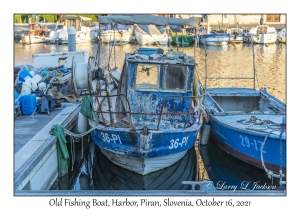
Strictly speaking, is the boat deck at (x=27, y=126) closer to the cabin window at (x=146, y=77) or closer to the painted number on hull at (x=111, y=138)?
the painted number on hull at (x=111, y=138)

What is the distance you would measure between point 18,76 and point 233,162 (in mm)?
8704

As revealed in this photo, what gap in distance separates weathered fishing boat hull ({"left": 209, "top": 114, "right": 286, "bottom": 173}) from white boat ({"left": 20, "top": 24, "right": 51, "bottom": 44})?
37.2 metres

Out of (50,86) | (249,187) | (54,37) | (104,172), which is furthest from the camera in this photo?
(54,37)

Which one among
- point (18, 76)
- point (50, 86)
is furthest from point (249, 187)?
point (18, 76)

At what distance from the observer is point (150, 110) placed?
11.0m

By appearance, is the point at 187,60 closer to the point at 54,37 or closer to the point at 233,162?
the point at 233,162

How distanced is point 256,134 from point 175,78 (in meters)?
2.51

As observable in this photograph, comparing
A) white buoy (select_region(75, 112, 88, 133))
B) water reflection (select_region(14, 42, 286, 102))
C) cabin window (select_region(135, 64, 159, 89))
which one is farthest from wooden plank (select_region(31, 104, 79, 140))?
water reflection (select_region(14, 42, 286, 102))

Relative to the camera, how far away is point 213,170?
11.7 meters

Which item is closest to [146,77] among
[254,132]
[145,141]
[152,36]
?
[145,141]

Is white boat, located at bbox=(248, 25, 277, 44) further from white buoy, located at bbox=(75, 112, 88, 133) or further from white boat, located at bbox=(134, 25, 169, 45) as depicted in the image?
white buoy, located at bbox=(75, 112, 88, 133)

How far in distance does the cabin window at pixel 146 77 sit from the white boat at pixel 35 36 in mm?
37706

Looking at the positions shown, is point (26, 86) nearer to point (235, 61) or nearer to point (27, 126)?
point (27, 126)
